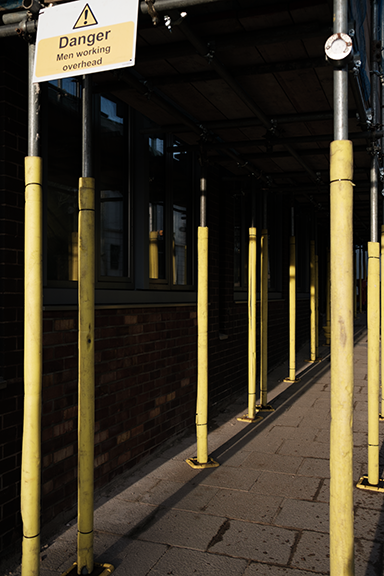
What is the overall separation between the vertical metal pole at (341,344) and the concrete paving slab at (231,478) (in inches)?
86.2

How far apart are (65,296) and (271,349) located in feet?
20.9

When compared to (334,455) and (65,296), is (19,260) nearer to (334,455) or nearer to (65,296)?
(65,296)

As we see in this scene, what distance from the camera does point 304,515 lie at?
3.76 m

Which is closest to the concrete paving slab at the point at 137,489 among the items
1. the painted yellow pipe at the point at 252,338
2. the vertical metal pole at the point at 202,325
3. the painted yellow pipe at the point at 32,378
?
the vertical metal pole at the point at 202,325

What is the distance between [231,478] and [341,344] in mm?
2710

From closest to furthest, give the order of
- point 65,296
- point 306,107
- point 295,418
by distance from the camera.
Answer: point 65,296 < point 306,107 < point 295,418

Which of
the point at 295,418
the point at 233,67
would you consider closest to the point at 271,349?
the point at 295,418

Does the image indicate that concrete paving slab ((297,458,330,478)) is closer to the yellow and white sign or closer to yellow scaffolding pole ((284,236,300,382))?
yellow scaffolding pole ((284,236,300,382))

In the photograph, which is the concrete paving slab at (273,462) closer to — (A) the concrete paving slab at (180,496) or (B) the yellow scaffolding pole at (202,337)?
(B) the yellow scaffolding pole at (202,337)

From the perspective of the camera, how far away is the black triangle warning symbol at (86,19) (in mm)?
2539

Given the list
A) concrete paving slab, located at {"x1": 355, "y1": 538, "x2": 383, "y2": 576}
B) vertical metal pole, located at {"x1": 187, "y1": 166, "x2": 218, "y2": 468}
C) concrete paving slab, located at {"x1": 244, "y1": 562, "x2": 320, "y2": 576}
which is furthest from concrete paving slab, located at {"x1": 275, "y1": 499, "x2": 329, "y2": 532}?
vertical metal pole, located at {"x1": 187, "y1": 166, "x2": 218, "y2": 468}

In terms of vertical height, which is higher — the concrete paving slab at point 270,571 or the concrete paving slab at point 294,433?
the concrete paving slab at point 294,433

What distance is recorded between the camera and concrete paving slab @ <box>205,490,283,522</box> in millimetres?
3769

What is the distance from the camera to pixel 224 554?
3.22 metres
